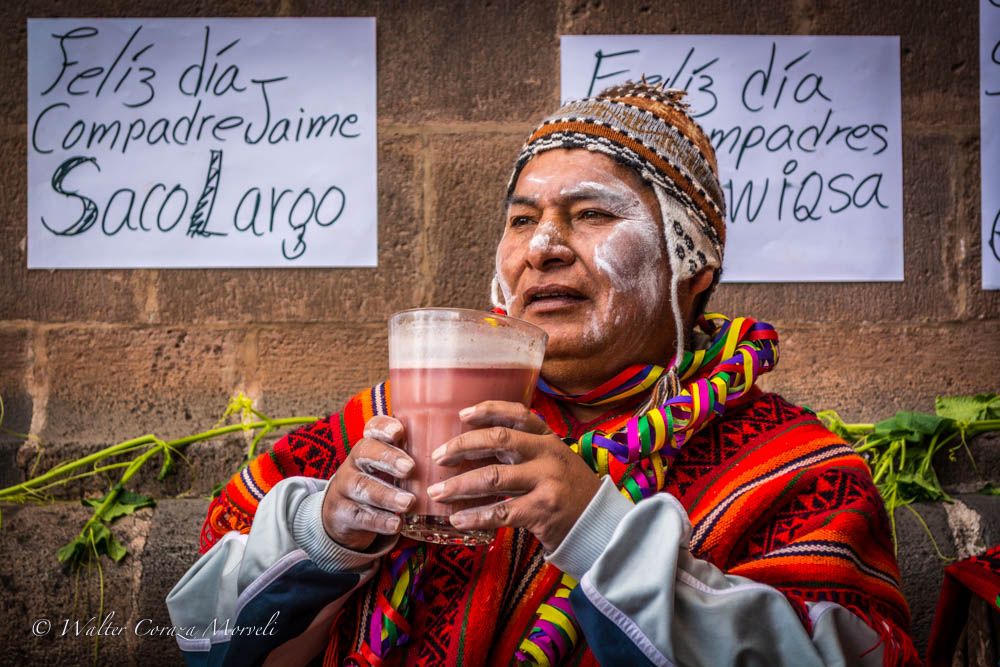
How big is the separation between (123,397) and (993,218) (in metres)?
2.65

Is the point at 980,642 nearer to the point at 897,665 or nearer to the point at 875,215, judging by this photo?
the point at 897,665

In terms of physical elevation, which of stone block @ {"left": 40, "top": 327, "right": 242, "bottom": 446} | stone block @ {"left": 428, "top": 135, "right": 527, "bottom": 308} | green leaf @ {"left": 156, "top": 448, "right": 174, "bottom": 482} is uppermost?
stone block @ {"left": 428, "top": 135, "right": 527, "bottom": 308}

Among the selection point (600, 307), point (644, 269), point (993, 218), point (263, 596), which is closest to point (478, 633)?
point (263, 596)

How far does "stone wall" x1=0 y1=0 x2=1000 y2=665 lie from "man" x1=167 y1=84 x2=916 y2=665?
67 centimetres

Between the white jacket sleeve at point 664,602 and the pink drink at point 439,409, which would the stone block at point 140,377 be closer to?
the pink drink at point 439,409

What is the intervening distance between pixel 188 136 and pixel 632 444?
1694mm

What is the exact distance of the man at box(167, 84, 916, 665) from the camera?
1.27 m

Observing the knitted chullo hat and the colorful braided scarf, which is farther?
the knitted chullo hat

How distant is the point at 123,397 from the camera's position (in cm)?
249

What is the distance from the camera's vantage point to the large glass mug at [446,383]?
4.22 feet

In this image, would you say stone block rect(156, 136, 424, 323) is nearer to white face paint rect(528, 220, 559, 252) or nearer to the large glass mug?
white face paint rect(528, 220, 559, 252)

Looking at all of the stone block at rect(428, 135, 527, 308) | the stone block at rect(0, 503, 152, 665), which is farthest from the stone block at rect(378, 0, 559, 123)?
the stone block at rect(0, 503, 152, 665)

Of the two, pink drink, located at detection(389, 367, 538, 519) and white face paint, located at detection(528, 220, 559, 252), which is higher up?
white face paint, located at detection(528, 220, 559, 252)

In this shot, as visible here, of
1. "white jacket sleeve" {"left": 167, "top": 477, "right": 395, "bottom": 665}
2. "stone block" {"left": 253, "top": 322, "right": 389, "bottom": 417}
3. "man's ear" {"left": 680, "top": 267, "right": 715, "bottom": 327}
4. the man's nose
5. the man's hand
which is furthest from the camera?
"stone block" {"left": 253, "top": 322, "right": 389, "bottom": 417}
